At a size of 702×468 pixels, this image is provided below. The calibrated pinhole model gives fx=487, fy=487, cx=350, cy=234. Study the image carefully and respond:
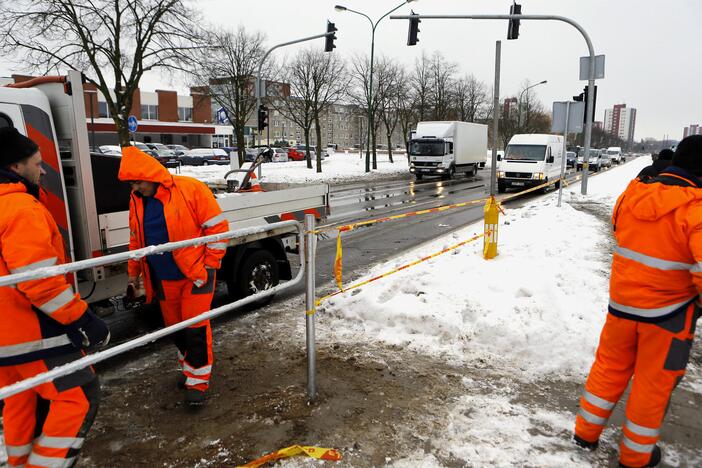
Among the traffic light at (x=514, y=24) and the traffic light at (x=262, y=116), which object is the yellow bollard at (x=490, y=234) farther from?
the traffic light at (x=262, y=116)

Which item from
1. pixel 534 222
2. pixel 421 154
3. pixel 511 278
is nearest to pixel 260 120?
pixel 421 154

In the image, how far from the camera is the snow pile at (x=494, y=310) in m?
4.44

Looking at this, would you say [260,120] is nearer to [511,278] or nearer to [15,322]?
[511,278]

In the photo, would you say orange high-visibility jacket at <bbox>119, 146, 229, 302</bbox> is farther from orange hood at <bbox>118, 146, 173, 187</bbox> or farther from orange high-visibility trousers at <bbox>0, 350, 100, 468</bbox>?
orange high-visibility trousers at <bbox>0, 350, 100, 468</bbox>

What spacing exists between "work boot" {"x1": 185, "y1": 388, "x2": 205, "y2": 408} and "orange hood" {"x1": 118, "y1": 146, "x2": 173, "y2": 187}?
1.55 m

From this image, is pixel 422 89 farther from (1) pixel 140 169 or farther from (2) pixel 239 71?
(1) pixel 140 169

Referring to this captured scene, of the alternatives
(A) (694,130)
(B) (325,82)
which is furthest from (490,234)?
(A) (694,130)

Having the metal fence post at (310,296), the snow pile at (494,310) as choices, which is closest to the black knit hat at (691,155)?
the snow pile at (494,310)

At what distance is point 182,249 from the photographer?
3434 mm

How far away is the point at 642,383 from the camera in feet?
9.30

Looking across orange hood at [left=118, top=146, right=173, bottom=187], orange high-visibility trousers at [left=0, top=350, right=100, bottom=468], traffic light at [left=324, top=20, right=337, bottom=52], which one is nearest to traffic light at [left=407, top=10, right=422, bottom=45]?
traffic light at [left=324, top=20, right=337, bottom=52]

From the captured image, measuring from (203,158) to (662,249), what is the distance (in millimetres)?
42668

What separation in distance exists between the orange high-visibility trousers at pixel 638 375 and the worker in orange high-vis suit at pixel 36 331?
2.93 m

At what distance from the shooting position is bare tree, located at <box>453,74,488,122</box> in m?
50.2
